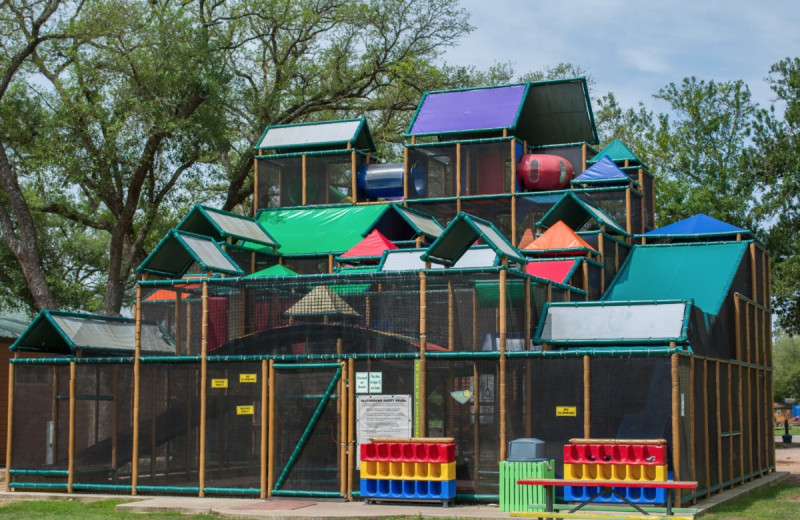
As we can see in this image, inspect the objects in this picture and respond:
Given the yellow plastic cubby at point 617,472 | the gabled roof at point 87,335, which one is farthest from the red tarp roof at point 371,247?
the yellow plastic cubby at point 617,472

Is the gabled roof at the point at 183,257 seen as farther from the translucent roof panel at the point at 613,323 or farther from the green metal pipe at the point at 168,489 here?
the translucent roof panel at the point at 613,323

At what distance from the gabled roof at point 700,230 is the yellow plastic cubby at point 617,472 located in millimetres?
9954

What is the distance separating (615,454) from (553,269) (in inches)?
263

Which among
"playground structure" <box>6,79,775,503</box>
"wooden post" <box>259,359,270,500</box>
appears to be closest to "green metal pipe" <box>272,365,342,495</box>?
"playground structure" <box>6,79,775,503</box>

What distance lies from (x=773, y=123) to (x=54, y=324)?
30.7 meters

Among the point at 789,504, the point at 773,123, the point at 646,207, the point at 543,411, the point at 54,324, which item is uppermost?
the point at 773,123

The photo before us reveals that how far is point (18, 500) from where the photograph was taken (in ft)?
63.0

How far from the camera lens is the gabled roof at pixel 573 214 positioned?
977 inches

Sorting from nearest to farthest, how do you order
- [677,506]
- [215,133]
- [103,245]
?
[677,506]
[215,133]
[103,245]

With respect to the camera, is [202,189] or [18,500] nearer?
[18,500]

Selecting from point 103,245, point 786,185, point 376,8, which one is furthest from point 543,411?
point 103,245

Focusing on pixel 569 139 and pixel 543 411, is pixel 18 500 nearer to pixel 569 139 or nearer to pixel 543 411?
pixel 543 411

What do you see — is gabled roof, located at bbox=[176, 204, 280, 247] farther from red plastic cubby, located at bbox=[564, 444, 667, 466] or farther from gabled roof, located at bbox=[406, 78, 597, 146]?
red plastic cubby, located at bbox=[564, 444, 667, 466]

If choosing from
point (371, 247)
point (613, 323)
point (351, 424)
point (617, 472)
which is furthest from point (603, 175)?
point (617, 472)
